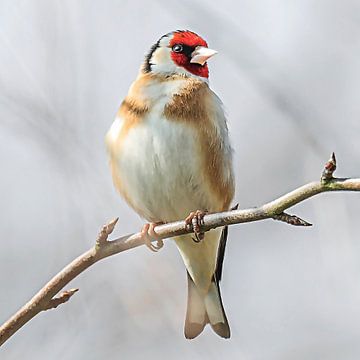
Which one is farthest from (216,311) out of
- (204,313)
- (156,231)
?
(156,231)

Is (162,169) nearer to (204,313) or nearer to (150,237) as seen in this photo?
(150,237)

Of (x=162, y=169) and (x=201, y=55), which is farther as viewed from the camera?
(x=201, y=55)

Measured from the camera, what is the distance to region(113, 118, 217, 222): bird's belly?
333 cm

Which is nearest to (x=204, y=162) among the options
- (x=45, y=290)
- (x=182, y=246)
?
(x=182, y=246)

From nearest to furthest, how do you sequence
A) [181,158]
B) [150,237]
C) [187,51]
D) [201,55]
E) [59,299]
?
[59,299] → [150,237] → [181,158] → [201,55] → [187,51]

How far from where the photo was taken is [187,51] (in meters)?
3.96

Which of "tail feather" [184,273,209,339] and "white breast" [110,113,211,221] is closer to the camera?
"white breast" [110,113,211,221]

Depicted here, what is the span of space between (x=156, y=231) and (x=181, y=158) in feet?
2.46

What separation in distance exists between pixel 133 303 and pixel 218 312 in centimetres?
82

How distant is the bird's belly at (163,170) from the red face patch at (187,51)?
1.92 feet

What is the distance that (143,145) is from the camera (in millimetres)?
3371

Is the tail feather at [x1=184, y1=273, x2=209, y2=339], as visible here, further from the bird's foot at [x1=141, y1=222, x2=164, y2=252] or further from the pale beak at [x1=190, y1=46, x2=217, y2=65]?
the pale beak at [x1=190, y1=46, x2=217, y2=65]

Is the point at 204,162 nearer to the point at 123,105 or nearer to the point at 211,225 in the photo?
the point at 123,105

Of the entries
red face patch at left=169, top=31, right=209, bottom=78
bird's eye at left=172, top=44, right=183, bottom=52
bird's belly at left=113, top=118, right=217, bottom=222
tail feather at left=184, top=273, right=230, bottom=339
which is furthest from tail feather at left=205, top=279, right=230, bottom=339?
bird's eye at left=172, top=44, right=183, bottom=52
